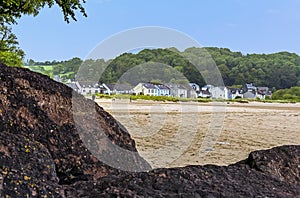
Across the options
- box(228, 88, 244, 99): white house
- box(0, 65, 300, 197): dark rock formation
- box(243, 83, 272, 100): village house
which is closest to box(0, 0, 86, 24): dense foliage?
box(0, 65, 300, 197): dark rock formation

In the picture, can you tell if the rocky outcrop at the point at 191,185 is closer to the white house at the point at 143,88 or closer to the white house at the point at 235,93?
the white house at the point at 143,88

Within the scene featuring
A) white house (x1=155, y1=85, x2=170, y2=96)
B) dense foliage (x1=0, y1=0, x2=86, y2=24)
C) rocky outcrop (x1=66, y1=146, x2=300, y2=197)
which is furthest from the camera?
white house (x1=155, y1=85, x2=170, y2=96)

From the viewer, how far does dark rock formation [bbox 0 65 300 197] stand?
1534 mm

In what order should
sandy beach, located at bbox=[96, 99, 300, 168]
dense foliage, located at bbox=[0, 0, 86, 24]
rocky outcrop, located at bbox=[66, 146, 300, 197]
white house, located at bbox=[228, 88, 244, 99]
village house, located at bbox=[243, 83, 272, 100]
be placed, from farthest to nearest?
village house, located at bbox=[243, 83, 272, 100]
white house, located at bbox=[228, 88, 244, 99]
dense foliage, located at bbox=[0, 0, 86, 24]
sandy beach, located at bbox=[96, 99, 300, 168]
rocky outcrop, located at bbox=[66, 146, 300, 197]

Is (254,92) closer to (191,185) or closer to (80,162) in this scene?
(80,162)

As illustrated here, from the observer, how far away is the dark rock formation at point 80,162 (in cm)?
153

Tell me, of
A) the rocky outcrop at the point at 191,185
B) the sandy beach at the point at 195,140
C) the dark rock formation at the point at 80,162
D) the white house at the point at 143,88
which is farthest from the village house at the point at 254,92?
the rocky outcrop at the point at 191,185

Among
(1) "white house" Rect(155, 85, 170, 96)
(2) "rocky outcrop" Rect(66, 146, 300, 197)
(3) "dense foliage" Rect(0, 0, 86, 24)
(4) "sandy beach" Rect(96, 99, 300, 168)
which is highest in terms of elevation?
(3) "dense foliage" Rect(0, 0, 86, 24)

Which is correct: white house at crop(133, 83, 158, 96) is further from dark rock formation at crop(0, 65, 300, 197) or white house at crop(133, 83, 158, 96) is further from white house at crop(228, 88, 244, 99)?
white house at crop(228, 88, 244, 99)

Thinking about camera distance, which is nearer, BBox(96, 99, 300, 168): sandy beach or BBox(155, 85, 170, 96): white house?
BBox(96, 99, 300, 168): sandy beach

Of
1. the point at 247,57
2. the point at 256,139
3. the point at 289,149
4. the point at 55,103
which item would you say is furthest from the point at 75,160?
the point at 247,57

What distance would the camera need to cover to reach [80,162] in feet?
7.93

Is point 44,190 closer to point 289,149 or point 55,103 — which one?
→ point 55,103

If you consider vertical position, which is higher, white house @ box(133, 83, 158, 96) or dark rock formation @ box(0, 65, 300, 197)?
white house @ box(133, 83, 158, 96)
